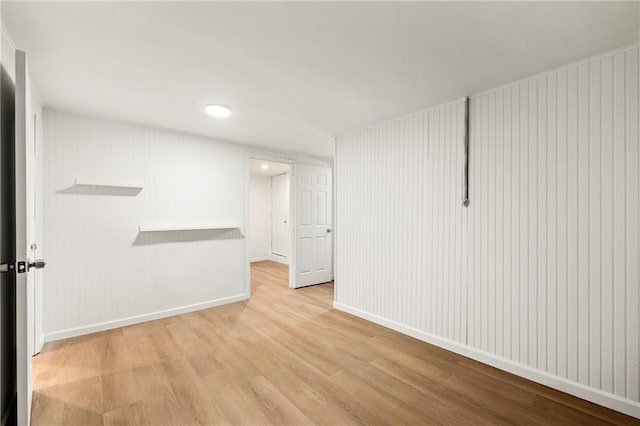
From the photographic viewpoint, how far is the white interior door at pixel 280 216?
7309 mm

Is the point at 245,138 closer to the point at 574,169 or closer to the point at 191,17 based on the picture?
the point at 191,17

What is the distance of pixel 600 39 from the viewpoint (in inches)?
70.0

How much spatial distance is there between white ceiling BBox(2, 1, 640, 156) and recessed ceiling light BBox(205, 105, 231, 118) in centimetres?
8

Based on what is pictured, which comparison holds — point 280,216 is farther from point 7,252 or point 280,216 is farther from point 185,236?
point 7,252

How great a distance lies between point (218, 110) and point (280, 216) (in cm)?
476

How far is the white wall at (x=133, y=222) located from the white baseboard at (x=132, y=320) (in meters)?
0.01

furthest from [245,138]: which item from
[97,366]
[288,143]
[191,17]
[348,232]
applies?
[97,366]

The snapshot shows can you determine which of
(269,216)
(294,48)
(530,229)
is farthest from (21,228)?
(269,216)

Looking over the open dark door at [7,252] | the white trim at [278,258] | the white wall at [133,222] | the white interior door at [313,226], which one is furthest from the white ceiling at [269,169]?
the open dark door at [7,252]

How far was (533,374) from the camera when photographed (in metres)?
2.23

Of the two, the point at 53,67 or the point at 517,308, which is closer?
the point at 53,67

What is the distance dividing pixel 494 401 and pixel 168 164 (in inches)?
156

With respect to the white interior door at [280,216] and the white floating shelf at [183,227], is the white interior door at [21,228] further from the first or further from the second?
the white interior door at [280,216]

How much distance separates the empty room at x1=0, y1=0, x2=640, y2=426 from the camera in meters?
1.70
